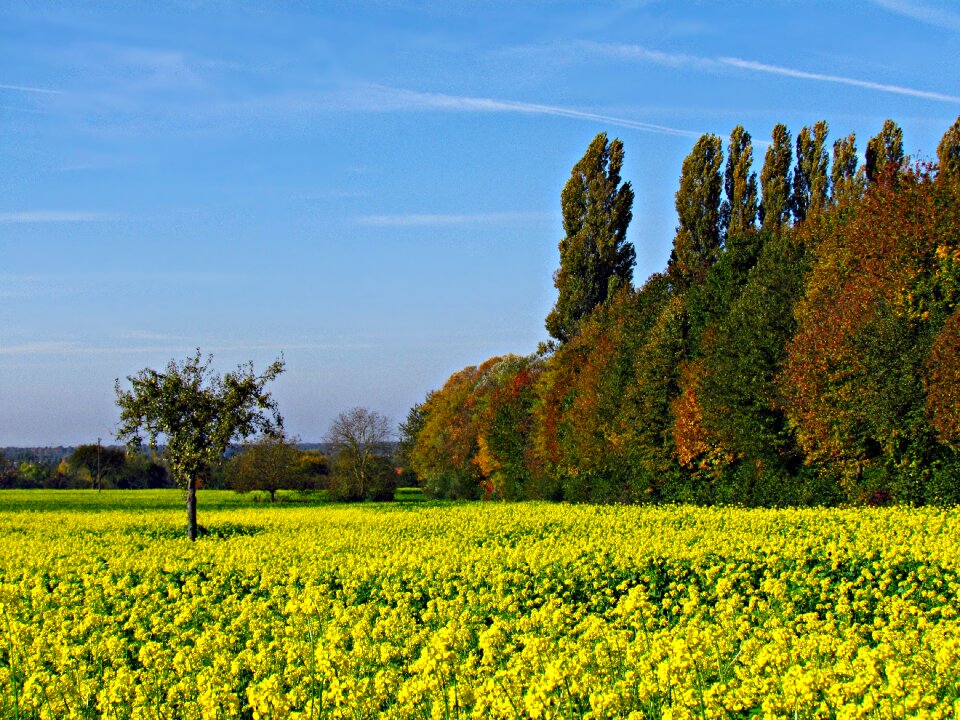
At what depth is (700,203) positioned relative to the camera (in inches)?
2100

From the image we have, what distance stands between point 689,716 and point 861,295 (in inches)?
1105

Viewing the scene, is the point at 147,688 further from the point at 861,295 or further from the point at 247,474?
the point at 247,474

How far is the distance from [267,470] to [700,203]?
3193 centimetres

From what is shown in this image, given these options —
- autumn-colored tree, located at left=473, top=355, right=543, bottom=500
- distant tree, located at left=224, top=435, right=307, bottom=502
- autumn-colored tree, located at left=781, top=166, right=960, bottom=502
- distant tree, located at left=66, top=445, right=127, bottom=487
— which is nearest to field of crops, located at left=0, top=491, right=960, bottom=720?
autumn-colored tree, located at left=781, top=166, right=960, bottom=502

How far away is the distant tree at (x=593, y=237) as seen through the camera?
51.5 metres

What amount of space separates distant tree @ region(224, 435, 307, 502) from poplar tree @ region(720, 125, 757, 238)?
3077 cm

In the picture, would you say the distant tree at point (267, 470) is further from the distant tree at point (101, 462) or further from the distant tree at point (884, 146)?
the distant tree at point (884, 146)

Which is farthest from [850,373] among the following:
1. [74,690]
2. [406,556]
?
[74,690]

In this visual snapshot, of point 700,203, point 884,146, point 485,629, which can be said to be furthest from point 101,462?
point 485,629

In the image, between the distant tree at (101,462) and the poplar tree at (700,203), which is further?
the distant tree at (101,462)

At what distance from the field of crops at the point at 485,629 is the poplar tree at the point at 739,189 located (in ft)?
107

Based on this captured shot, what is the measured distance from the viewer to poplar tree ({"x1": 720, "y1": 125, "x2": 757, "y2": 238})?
52.7 meters

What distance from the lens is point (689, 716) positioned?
585 centimetres

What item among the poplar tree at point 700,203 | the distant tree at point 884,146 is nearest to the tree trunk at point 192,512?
the poplar tree at point 700,203
